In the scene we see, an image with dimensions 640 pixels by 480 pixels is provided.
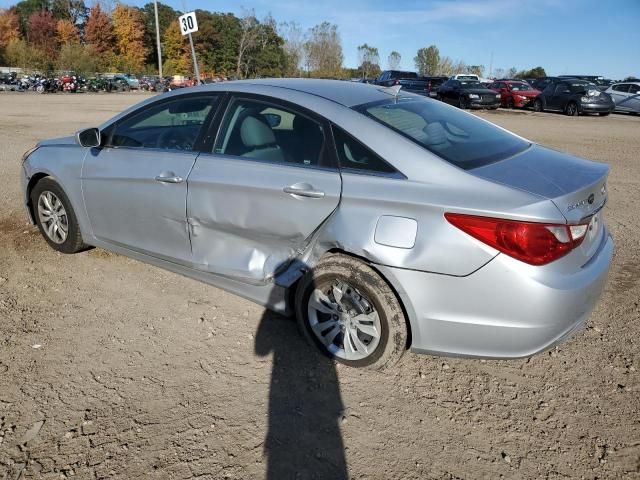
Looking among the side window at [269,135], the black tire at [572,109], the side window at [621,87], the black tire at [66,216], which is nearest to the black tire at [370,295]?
the side window at [269,135]

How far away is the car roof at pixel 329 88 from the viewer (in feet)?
10.9

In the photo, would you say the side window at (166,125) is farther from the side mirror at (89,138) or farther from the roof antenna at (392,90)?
the roof antenna at (392,90)

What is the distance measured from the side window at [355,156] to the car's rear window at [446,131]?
0.22 meters

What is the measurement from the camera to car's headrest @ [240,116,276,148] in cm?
341

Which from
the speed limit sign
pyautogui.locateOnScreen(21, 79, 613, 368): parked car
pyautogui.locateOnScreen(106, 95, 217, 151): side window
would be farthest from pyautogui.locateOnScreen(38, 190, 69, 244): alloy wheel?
the speed limit sign

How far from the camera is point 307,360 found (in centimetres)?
320

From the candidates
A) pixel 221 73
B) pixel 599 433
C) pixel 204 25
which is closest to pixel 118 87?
pixel 221 73

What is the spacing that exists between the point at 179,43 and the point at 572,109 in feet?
249

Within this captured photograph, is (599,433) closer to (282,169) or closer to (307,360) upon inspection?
(307,360)

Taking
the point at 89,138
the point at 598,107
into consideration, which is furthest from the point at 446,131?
the point at 598,107

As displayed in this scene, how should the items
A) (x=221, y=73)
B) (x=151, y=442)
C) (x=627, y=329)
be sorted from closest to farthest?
(x=151, y=442) → (x=627, y=329) → (x=221, y=73)

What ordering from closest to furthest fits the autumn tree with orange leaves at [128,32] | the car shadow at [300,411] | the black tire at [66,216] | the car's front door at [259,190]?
the car shadow at [300,411]
the car's front door at [259,190]
the black tire at [66,216]
the autumn tree with orange leaves at [128,32]

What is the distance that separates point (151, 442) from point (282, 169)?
5.37 ft

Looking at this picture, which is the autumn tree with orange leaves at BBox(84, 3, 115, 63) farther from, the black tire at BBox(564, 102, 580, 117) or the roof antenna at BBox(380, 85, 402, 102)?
the roof antenna at BBox(380, 85, 402, 102)
